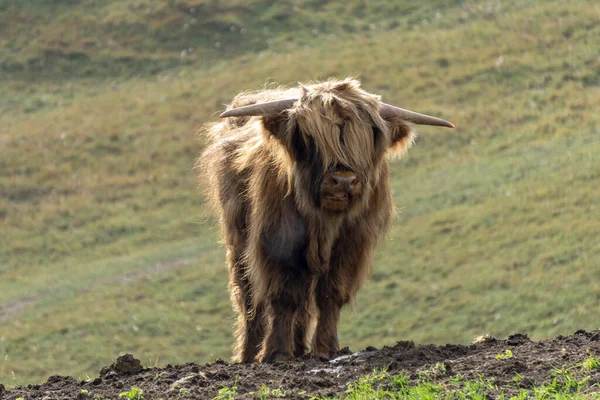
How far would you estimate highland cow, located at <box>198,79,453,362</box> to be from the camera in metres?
7.84

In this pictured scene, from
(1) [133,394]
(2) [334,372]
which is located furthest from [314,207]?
(1) [133,394]

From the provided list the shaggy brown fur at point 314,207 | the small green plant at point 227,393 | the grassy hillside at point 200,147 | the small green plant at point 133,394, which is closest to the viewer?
the small green plant at point 227,393

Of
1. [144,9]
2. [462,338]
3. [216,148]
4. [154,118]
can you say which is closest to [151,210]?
[154,118]

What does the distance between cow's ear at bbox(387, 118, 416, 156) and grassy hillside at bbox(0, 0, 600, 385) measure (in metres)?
7.64

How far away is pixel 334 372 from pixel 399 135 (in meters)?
2.55

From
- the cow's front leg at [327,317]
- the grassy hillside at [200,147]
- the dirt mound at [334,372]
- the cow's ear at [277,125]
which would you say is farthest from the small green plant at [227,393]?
the grassy hillside at [200,147]

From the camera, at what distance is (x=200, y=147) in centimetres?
3766

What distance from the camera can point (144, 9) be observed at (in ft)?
162

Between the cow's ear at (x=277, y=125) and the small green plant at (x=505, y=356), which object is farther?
the cow's ear at (x=277, y=125)

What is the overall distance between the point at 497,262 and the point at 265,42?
23917 millimetres

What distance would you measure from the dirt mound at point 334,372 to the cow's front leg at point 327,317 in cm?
68

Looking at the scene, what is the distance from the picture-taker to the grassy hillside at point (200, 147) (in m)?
23.7

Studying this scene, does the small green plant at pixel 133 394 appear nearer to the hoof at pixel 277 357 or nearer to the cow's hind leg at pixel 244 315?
the hoof at pixel 277 357

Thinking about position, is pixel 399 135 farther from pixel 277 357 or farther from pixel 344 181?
pixel 277 357
